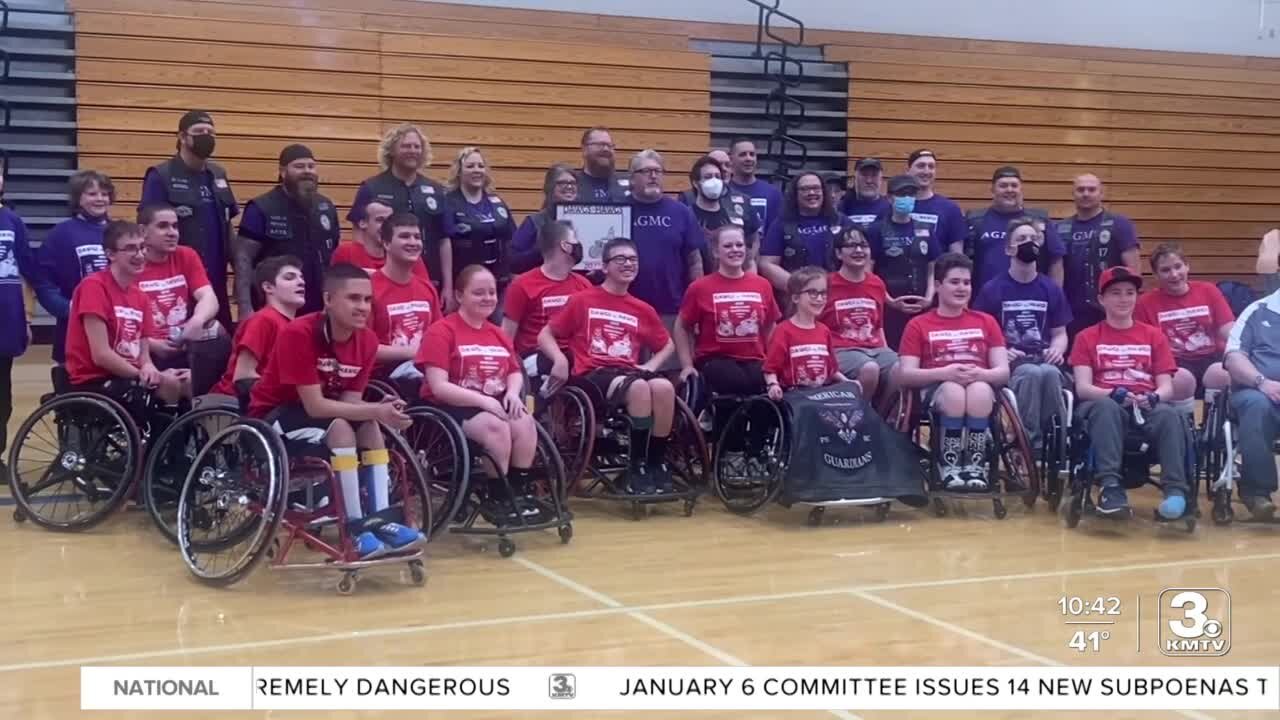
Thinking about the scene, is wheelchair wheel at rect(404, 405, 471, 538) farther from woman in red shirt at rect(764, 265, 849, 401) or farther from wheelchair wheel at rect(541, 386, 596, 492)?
woman in red shirt at rect(764, 265, 849, 401)

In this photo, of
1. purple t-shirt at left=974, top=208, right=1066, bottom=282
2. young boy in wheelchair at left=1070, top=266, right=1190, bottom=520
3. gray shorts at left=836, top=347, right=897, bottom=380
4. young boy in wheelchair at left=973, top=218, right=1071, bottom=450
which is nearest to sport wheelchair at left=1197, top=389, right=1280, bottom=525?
young boy in wheelchair at left=1070, top=266, right=1190, bottom=520

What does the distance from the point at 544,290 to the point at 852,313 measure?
119cm

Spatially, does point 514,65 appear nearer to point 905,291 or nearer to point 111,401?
point 905,291

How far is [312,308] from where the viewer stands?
534cm

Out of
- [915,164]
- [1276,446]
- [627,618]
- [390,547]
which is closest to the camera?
[627,618]

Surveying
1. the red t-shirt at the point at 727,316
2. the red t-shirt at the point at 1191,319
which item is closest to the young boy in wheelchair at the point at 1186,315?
the red t-shirt at the point at 1191,319

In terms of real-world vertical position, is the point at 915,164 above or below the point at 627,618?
above

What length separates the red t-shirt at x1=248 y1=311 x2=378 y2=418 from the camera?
3.64m

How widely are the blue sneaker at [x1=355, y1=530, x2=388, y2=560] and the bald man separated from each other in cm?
360

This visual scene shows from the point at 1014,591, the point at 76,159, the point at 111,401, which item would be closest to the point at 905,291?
the point at 1014,591

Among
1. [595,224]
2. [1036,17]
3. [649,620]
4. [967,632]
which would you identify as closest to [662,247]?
[595,224]

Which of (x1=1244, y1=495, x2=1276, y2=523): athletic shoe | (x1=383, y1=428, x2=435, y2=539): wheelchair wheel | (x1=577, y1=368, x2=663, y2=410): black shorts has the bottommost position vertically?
(x1=1244, y1=495, x2=1276, y2=523): athletic shoe

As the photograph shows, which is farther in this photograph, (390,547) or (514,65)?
(514,65)
